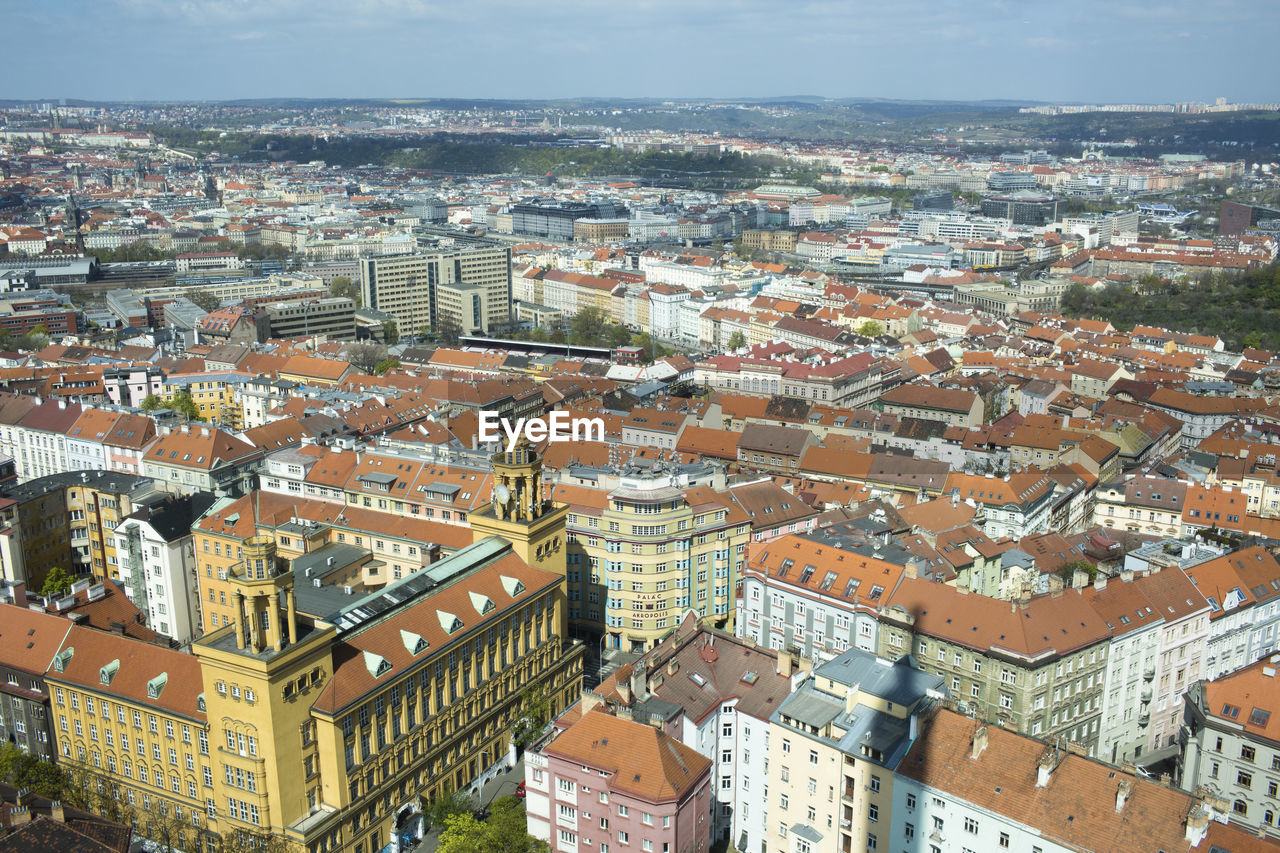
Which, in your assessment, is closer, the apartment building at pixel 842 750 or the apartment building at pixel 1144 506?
the apartment building at pixel 842 750

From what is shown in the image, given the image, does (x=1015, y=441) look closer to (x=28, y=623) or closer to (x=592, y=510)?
(x=592, y=510)

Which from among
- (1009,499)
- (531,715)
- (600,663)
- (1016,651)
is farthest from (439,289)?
(1016,651)

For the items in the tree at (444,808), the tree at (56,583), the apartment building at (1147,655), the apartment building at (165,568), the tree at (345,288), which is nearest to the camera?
the tree at (444,808)

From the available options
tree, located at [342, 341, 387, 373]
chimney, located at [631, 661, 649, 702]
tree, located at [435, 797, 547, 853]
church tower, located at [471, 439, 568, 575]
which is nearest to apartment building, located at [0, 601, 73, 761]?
tree, located at [435, 797, 547, 853]

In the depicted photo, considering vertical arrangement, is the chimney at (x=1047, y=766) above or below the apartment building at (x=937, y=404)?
above

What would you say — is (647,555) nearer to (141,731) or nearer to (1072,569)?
(1072,569)

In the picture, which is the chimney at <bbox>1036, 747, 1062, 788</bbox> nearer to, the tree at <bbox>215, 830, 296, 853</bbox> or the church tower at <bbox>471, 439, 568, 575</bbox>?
the church tower at <bbox>471, 439, 568, 575</bbox>

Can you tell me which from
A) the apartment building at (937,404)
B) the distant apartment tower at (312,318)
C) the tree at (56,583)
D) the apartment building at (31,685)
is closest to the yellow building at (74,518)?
the tree at (56,583)

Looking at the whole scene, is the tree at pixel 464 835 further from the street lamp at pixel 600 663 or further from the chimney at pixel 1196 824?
the chimney at pixel 1196 824
